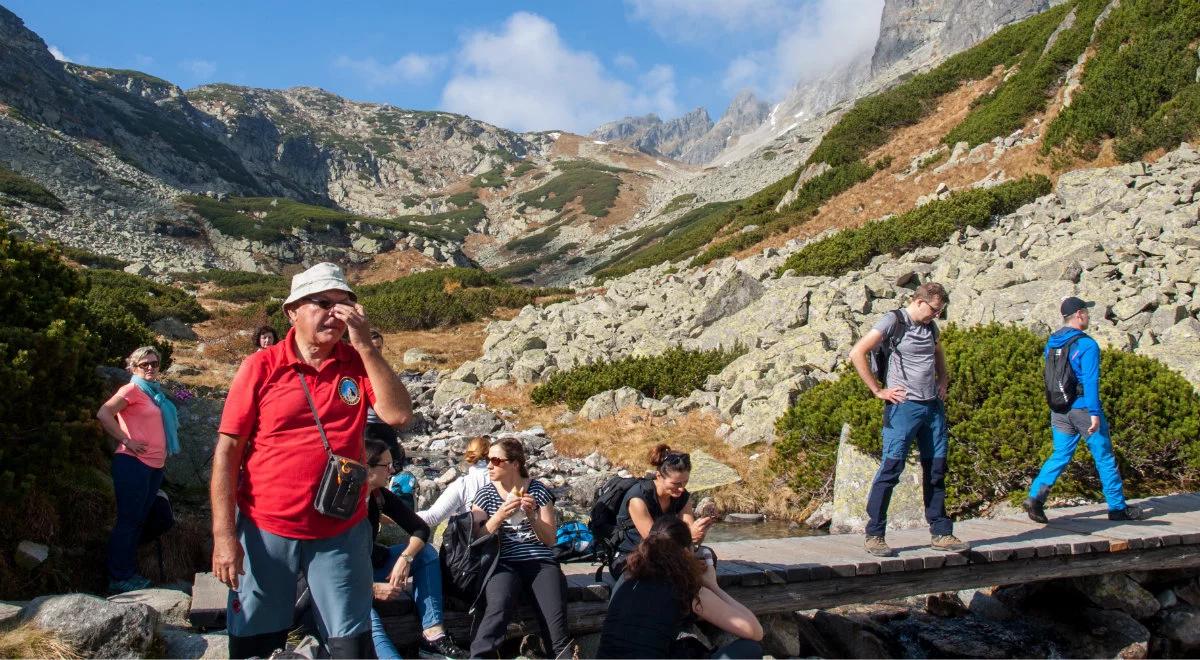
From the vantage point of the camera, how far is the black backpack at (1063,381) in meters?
6.64

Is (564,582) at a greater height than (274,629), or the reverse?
(274,629)

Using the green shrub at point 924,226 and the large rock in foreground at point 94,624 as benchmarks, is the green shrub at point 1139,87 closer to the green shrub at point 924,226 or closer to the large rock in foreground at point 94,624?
the green shrub at point 924,226

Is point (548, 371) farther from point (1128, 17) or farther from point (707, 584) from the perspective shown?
point (1128, 17)

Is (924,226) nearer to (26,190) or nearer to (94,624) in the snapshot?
(94,624)

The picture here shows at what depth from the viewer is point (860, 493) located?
9.21m

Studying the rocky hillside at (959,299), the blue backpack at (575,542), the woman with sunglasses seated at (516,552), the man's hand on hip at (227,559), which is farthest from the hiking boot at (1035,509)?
the man's hand on hip at (227,559)

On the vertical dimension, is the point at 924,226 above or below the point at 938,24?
below

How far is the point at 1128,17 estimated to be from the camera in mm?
23062

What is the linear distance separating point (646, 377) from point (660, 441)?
112 inches

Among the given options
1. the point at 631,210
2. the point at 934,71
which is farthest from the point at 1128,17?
the point at 631,210

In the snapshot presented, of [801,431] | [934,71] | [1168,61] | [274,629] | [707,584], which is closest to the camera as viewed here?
[274,629]

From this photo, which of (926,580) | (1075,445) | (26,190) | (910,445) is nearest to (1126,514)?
(1075,445)

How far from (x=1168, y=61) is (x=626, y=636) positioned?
23595mm

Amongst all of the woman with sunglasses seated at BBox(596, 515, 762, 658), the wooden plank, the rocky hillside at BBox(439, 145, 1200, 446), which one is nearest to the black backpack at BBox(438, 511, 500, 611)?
the wooden plank
